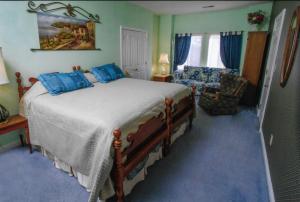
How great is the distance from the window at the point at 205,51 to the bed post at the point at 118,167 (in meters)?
4.75

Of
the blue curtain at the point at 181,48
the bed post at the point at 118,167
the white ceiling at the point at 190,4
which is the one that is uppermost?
the white ceiling at the point at 190,4

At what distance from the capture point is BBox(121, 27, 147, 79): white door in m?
4.46

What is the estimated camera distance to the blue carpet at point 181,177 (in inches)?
70.6

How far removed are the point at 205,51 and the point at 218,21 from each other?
88 centimetres

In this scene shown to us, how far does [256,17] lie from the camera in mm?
4285

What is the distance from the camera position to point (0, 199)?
1725mm

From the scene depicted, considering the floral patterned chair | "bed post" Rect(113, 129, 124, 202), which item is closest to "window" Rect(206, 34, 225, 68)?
the floral patterned chair

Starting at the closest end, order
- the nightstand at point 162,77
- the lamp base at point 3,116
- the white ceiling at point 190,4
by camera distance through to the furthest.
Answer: the lamp base at point 3,116 → the white ceiling at point 190,4 → the nightstand at point 162,77

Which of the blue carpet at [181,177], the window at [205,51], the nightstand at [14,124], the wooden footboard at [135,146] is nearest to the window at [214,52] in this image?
the window at [205,51]

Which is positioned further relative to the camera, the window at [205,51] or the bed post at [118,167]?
the window at [205,51]

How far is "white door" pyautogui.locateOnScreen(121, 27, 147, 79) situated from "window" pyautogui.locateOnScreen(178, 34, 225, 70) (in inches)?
62.3

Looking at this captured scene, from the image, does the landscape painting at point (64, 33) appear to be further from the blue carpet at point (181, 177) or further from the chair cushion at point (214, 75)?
the chair cushion at point (214, 75)

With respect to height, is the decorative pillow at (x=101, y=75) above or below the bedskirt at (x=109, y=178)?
above

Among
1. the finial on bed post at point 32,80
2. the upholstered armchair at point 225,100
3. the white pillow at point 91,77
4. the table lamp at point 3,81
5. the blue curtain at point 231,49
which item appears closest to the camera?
the table lamp at point 3,81
